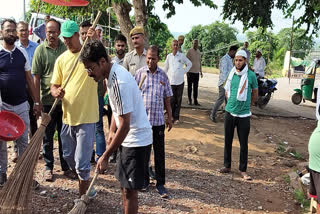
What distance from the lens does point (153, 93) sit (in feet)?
12.5

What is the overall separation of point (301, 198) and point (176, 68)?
12.5 feet

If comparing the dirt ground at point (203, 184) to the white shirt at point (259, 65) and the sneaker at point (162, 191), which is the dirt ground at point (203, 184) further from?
the white shirt at point (259, 65)

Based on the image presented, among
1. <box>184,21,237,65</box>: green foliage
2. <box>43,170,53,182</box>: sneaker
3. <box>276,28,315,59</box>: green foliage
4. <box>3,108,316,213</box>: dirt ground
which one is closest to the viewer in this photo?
<box>3,108,316,213</box>: dirt ground

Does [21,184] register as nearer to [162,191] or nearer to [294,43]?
[162,191]

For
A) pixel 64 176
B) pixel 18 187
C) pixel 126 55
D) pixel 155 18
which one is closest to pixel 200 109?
pixel 155 18

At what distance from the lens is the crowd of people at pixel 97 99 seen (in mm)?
2460

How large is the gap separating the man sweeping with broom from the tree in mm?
5830

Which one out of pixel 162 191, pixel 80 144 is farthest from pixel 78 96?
pixel 162 191

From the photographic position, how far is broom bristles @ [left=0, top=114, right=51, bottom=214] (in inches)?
101

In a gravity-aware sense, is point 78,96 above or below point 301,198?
above

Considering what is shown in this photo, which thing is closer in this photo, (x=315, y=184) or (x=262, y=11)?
(x=315, y=184)

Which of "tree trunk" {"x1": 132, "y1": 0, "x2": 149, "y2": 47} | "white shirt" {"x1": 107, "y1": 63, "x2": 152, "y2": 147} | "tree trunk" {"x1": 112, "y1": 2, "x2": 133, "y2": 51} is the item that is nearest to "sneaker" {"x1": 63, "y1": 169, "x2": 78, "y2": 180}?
"white shirt" {"x1": 107, "y1": 63, "x2": 152, "y2": 147}

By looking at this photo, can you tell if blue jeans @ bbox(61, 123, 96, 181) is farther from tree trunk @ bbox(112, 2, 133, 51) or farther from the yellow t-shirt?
tree trunk @ bbox(112, 2, 133, 51)

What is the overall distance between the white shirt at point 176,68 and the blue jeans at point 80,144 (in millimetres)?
3942
